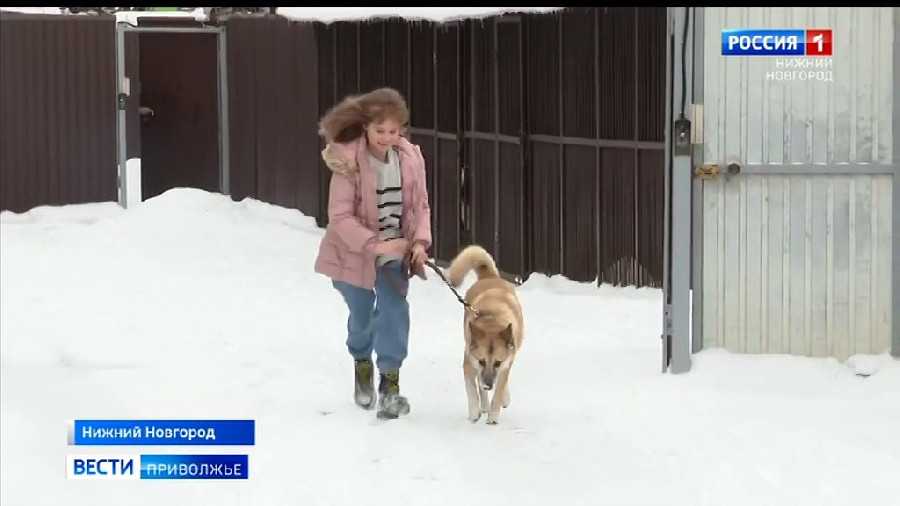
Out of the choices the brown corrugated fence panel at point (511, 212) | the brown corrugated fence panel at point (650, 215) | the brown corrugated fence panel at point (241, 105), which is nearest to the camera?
the brown corrugated fence panel at point (650, 215)

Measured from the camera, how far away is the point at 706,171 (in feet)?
30.1

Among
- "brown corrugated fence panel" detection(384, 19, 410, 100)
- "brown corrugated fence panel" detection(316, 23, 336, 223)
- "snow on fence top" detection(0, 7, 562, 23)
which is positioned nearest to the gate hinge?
"snow on fence top" detection(0, 7, 562, 23)

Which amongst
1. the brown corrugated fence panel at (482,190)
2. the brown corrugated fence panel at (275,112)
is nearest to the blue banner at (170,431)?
the brown corrugated fence panel at (482,190)

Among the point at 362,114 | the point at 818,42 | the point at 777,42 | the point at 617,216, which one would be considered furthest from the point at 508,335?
the point at 617,216

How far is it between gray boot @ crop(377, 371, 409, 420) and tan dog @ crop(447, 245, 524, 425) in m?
0.33

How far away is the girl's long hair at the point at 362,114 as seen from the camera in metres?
7.85

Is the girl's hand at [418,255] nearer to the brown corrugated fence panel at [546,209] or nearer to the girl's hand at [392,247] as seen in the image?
the girl's hand at [392,247]

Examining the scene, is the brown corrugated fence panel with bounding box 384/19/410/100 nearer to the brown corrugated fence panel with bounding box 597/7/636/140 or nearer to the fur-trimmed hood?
the brown corrugated fence panel with bounding box 597/7/636/140

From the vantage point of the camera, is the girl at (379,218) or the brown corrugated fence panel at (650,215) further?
the brown corrugated fence panel at (650,215)

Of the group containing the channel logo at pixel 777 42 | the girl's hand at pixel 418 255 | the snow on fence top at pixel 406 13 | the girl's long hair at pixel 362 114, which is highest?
the snow on fence top at pixel 406 13

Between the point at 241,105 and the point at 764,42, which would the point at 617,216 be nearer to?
the point at 764,42

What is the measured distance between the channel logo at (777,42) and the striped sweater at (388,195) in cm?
216

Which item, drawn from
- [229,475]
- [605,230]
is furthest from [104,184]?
[229,475]

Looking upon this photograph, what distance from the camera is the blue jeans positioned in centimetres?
811
